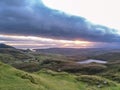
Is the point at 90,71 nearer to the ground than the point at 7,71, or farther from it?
nearer to the ground

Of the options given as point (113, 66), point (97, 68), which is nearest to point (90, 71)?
point (97, 68)

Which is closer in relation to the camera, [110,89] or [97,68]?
[110,89]

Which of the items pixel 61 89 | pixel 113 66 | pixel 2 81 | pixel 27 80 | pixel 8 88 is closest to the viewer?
pixel 8 88

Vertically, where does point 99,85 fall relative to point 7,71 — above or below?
below

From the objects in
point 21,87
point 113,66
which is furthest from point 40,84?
point 113,66

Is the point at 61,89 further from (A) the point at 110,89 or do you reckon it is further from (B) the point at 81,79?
(B) the point at 81,79

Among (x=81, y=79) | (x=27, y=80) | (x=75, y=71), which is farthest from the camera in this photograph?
(x=75, y=71)

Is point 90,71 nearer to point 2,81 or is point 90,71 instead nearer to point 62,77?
point 62,77

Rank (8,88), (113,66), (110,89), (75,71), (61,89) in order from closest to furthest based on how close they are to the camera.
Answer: (8,88) < (61,89) < (110,89) < (75,71) < (113,66)

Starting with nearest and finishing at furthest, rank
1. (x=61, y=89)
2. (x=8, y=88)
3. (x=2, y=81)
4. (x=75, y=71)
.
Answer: (x=8, y=88) < (x=2, y=81) < (x=61, y=89) < (x=75, y=71)
